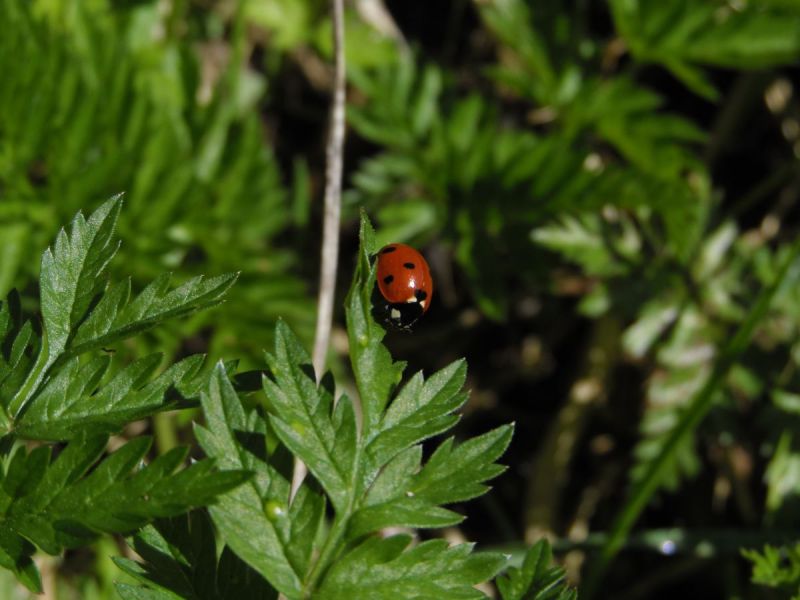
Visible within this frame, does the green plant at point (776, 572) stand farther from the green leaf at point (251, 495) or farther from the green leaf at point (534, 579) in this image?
the green leaf at point (251, 495)

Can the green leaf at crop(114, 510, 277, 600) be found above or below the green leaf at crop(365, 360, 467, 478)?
below

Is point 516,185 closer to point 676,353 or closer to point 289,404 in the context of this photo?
point 676,353

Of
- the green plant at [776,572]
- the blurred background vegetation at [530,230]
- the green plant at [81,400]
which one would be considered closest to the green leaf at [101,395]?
the green plant at [81,400]

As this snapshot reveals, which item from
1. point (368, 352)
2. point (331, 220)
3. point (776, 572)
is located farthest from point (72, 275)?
point (776, 572)

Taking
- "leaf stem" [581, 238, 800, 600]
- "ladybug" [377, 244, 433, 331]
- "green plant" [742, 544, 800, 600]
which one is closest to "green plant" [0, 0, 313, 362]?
"ladybug" [377, 244, 433, 331]

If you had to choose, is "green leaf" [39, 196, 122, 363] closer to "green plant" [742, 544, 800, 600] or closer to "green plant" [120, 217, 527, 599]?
"green plant" [120, 217, 527, 599]
